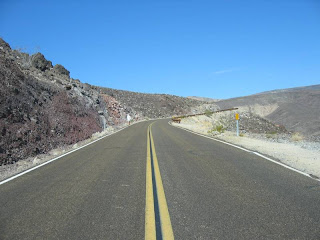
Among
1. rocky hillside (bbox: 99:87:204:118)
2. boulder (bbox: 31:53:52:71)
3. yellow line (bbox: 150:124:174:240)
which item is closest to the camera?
yellow line (bbox: 150:124:174:240)

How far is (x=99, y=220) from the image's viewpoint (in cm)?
409

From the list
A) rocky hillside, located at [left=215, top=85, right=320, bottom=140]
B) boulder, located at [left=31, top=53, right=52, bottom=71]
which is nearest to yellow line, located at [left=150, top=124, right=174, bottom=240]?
→ rocky hillside, located at [left=215, top=85, right=320, bottom=140]

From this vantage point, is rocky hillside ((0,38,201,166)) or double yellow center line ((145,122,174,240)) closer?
double yellow center line ((145,122,174,240))

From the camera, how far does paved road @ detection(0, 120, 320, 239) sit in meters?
3.68

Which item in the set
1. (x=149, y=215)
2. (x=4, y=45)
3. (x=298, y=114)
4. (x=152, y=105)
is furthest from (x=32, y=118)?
(x=152, y=105)

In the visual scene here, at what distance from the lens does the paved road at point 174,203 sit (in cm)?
368

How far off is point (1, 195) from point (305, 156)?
30.0 feet

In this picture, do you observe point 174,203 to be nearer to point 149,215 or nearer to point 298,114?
point 149,215

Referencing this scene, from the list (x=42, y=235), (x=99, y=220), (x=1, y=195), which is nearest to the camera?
(x=42, y=235)

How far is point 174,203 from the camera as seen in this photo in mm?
4766

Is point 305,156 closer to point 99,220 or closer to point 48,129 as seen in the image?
point 99,220

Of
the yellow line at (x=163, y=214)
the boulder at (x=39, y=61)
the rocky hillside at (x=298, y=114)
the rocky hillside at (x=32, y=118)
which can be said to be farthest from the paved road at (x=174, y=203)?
the boulder at (x=39, y=61)

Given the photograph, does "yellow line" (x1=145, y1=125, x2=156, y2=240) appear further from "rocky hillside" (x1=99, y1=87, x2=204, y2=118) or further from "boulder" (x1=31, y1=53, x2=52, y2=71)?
"rocky hillside" (x1=99, y1=87, x2=204, y2=118)

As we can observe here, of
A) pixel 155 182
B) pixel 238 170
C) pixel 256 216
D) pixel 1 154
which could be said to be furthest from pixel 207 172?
pixel 1 154
